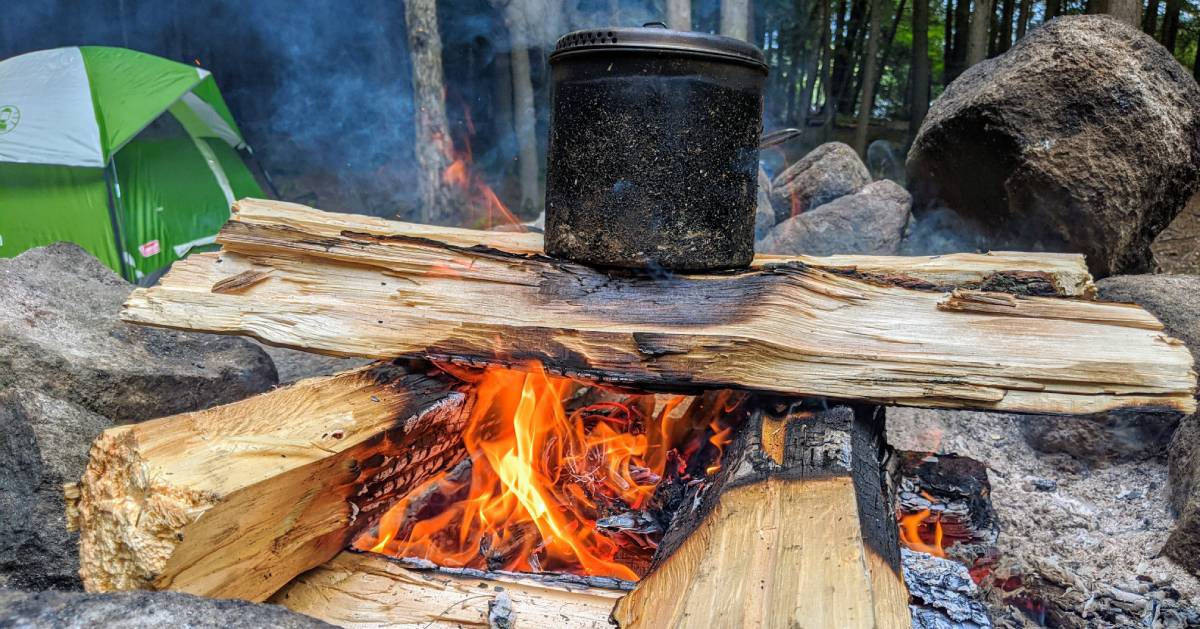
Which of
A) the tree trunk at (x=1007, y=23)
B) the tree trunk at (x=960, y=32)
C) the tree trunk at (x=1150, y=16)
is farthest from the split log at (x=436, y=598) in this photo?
the tree trunk at (x=1007, y=23)

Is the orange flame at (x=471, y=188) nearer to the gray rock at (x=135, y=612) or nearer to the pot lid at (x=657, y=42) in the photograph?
the pot lid at (x=657, y=42)

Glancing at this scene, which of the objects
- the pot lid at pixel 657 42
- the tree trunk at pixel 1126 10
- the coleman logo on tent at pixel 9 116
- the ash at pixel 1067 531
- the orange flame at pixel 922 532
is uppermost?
the tree trunk at pixel 1126 10

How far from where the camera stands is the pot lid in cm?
206

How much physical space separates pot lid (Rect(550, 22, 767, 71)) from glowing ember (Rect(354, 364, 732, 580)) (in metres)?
0.88

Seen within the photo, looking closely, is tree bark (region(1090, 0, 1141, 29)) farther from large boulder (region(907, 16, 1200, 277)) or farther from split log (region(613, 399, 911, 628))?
split log (region(613, 399, 911, 628))

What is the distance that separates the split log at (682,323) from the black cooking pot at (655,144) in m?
0.11

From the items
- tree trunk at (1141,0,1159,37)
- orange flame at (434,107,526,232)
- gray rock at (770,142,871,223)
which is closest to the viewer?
gray rock at (770,142,871,223)

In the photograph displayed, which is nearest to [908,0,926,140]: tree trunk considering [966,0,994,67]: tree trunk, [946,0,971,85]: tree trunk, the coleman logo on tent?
[946,0,971,85]: tree trunk

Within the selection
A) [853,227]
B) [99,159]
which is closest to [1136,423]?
[853,227]

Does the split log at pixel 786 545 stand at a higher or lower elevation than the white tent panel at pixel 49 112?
lower

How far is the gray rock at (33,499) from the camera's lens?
7.05ft

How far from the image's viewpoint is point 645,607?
1510mm

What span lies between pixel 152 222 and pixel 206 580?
544cm

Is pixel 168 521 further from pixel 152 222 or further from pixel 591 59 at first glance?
pixel 152 222
